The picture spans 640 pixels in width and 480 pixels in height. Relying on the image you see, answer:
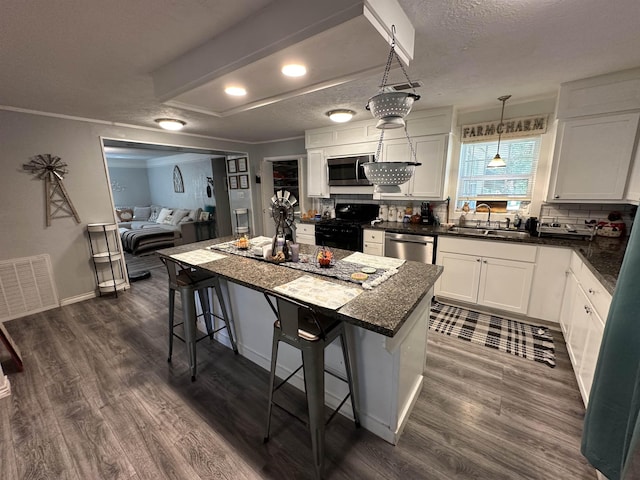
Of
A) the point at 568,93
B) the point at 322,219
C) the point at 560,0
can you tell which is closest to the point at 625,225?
the point at 568,93

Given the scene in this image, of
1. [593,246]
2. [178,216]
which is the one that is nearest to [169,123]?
[178,216]

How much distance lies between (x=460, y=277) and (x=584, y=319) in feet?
3.91

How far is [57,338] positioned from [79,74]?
252 cm

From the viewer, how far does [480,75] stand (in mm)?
2252

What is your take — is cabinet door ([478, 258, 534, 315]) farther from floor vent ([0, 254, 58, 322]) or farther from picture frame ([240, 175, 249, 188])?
floor vent ([0, 254, 58, 322])

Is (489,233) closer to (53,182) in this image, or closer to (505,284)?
(505,284)

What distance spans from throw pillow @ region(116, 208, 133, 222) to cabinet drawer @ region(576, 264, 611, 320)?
371 inches

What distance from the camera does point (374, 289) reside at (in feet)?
5.02

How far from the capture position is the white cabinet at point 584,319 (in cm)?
161

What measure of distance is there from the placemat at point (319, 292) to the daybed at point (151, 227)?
554 cm

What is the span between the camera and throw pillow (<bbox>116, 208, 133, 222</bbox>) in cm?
749

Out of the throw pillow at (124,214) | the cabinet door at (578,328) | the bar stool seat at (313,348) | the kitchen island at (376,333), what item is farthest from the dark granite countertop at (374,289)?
the throw pillow at (124,214)

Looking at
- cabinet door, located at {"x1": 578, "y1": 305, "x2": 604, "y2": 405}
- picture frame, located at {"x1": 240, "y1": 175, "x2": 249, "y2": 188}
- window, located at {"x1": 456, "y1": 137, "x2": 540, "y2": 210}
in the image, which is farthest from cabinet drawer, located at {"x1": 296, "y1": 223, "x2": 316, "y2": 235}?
cabinet door, located at {"x1": 578, "y1": 305, "x2": 604, "y2": 405}

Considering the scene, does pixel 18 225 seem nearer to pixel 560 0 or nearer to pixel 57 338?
pixel 57 338
